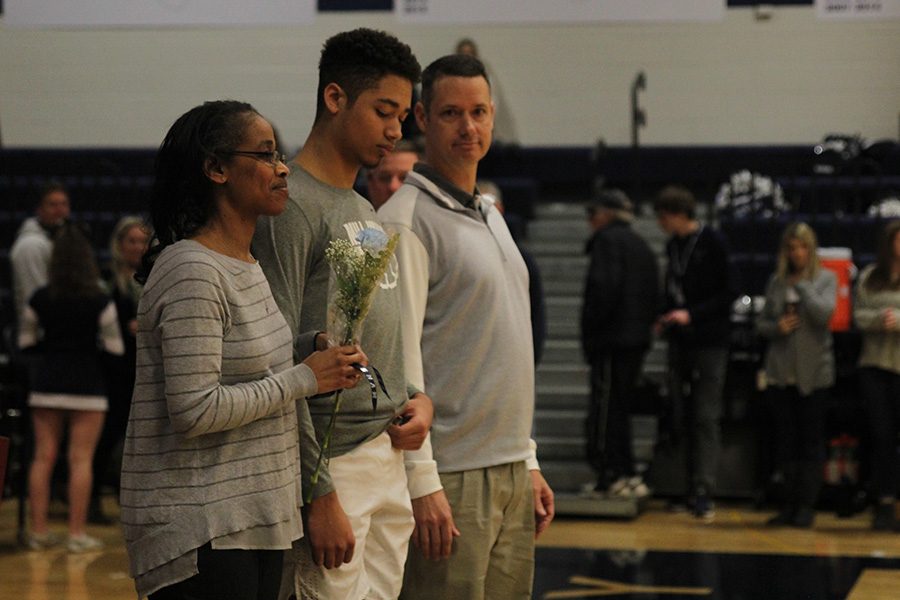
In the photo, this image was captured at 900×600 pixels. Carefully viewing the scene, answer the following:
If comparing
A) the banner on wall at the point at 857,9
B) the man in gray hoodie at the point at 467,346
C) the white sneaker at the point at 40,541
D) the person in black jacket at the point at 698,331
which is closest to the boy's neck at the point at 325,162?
the man in gray hoodie at the point at 467,346

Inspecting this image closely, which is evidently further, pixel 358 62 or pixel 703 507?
pixel 703 507

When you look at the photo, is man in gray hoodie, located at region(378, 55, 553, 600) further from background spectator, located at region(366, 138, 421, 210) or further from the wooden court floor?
the wooden court floor

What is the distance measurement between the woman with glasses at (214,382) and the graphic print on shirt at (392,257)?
0.21 meters

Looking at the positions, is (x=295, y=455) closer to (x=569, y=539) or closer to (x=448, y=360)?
(x=448, y=360)

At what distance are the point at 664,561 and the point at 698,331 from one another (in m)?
1.66

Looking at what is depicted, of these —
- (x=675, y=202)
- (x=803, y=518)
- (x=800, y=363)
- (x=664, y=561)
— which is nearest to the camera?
(x=664, y=561)

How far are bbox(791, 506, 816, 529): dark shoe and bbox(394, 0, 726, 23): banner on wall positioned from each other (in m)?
2.79

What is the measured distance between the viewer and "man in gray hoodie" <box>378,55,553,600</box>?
9.45 ft

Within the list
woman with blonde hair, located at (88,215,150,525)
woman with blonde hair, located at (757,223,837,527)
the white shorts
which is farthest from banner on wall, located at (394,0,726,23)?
the white shorts

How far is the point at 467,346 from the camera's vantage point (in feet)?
9.59

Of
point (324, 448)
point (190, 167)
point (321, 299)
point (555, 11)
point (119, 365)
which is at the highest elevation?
point (555, 11)

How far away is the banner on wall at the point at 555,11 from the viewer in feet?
26.4

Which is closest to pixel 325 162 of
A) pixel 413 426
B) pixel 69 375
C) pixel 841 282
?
pixel 413 426

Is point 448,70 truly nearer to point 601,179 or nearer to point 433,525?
point 433,525
